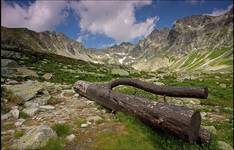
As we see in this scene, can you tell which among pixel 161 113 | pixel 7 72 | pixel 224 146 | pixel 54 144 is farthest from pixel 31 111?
pixel 7 72

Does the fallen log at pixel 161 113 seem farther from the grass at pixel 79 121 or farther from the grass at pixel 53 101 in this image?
the grass at pixel 53 101

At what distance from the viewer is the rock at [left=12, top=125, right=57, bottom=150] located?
783 centimetres

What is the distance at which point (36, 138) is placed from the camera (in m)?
8.05

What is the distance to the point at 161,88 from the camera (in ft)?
41.8

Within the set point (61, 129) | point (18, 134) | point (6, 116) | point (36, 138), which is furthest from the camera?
point (6, 116)

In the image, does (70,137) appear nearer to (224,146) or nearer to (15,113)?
(15,113)

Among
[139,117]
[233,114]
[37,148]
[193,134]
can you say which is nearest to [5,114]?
[37,148]

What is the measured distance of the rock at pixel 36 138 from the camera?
783 cm

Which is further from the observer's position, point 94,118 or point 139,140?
point 94,118

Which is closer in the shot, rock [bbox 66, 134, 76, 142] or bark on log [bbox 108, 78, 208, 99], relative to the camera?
rock [bbox 66, 134, 76, 142]

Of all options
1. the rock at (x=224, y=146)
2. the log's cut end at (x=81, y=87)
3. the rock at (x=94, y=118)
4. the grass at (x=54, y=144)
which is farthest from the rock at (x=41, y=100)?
the rock at (x=224, y=146)

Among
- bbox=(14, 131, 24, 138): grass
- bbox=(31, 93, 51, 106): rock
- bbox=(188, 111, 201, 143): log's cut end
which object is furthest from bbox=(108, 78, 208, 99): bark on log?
bbox=(14, 131, 24, 138): grass

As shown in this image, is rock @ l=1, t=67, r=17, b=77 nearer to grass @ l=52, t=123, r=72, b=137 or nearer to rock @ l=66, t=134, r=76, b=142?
grass @ l=52, t=123, r=72, b=137

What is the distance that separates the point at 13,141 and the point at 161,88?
758cm
